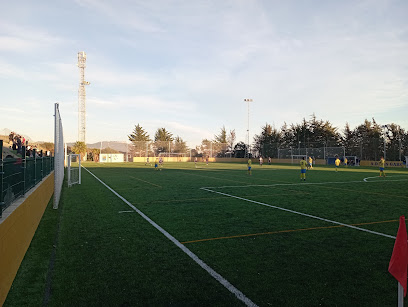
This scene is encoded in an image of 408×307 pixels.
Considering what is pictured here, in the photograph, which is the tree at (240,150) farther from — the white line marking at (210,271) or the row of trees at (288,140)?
the white line marking at (210,271)

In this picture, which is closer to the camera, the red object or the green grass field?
the red object

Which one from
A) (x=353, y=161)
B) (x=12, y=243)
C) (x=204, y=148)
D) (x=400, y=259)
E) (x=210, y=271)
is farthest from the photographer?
(x=204, y=148)

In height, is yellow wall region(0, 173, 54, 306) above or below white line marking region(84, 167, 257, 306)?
above

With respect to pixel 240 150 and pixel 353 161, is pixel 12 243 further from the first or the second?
pixel 240 150

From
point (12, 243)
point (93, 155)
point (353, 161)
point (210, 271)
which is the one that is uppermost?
point (93, 155)

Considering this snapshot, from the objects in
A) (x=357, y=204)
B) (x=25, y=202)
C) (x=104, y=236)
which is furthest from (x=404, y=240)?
(x=357, y=204)

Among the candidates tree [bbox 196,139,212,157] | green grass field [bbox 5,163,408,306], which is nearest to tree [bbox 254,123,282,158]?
tree [bbox 196,139,212,157]

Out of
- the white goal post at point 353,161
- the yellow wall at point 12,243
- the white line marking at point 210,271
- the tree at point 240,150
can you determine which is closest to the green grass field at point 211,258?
the white line marking at point 210,271

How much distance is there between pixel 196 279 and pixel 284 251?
2069mm

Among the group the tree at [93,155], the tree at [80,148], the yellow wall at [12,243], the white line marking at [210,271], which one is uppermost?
the tree at [80,148]

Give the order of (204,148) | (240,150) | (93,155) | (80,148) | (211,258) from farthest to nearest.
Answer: (240,150) → (204,148) → (93,155) → (80,148) → (211,258)

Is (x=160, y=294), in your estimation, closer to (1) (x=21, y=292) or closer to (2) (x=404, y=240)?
(1) (x=21, y=292)

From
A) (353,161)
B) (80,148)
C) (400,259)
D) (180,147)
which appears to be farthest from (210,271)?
(80,148)

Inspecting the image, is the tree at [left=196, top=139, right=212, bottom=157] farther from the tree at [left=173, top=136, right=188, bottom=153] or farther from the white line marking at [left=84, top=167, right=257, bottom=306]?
the white line marking at [left=84, top=167, right=257, bottom=306]
